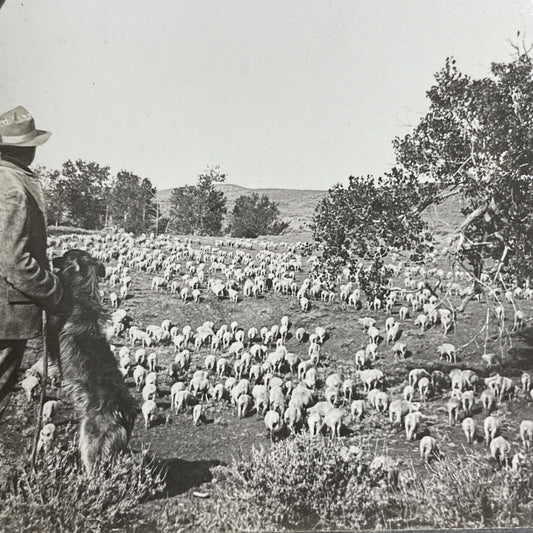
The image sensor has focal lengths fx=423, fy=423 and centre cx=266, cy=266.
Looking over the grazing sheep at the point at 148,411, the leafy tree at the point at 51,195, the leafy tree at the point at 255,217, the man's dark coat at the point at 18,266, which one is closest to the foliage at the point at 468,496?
the grazing sheep at the point at 148,411

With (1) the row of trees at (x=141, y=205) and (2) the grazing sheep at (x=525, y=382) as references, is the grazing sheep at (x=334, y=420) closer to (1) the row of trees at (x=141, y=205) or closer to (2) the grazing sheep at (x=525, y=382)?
(2) the grazing sheep at (x=525, y=382)

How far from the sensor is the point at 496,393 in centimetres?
458

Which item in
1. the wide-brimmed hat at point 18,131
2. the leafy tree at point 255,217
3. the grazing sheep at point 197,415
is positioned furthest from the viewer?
the leafy tree at point 255,217

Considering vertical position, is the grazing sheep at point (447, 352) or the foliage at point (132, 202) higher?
the foliage at point (132, 202)

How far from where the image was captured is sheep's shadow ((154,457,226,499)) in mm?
3909

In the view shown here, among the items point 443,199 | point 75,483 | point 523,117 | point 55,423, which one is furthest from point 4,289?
point 523,117

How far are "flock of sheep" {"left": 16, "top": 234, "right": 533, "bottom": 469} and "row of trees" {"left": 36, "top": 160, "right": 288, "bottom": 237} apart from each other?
0.72 feet

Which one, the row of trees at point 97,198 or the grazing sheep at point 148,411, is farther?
the row of trees at point 97,198

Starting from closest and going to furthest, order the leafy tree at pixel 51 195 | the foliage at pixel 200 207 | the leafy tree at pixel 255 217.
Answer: the leafy tree at pixel 51 195 → the foliage at pixel 200 207 → the leafy tree at pixel 255 217

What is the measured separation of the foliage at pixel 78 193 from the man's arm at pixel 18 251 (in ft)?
3.69

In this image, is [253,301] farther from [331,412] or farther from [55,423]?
[55,423]

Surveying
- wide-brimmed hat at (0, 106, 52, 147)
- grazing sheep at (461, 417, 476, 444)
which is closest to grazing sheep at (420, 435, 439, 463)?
grazing sheep at (461, 417, 476, 444)

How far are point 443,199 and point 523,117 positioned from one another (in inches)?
47.0

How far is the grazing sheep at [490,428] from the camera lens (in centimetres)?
431
